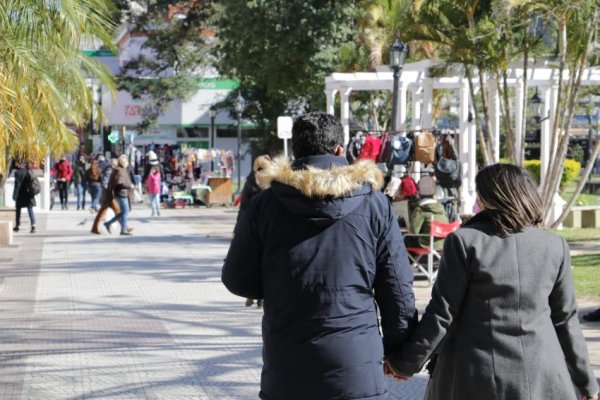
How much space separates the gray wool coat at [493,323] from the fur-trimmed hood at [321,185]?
1.30 ft

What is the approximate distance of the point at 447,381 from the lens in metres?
Result: 4.14

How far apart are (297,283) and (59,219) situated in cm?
2672

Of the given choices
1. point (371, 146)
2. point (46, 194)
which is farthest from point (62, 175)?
point (371, 146)

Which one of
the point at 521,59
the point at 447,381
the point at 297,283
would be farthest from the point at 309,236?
the point at 521,59

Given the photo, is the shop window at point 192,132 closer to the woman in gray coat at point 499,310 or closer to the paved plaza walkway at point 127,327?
the paved plaza walkway at point 127,327

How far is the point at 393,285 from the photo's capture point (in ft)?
13.6

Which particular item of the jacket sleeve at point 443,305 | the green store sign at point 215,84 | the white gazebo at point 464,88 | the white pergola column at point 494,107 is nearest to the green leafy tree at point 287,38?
the white gazebo at point 464,88

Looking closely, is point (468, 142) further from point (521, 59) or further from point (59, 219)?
point (59, 219)

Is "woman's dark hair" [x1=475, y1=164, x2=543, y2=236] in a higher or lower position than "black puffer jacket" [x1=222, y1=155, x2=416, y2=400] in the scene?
higher

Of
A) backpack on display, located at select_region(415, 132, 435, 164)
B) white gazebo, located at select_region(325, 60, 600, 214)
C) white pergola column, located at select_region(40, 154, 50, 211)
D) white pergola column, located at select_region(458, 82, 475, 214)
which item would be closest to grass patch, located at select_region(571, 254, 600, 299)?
backpack on display, located at select_region(415, 132, 435, 164)

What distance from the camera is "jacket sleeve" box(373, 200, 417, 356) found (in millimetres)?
4141

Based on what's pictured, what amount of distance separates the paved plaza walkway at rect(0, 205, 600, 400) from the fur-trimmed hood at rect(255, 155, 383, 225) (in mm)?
3854

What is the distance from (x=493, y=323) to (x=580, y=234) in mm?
18495

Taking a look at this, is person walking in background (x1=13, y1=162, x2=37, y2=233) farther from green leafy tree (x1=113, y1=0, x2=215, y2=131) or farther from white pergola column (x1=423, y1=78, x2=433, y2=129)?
green leafy tree (x1=113, y1=0, x2=215, y2=131)
